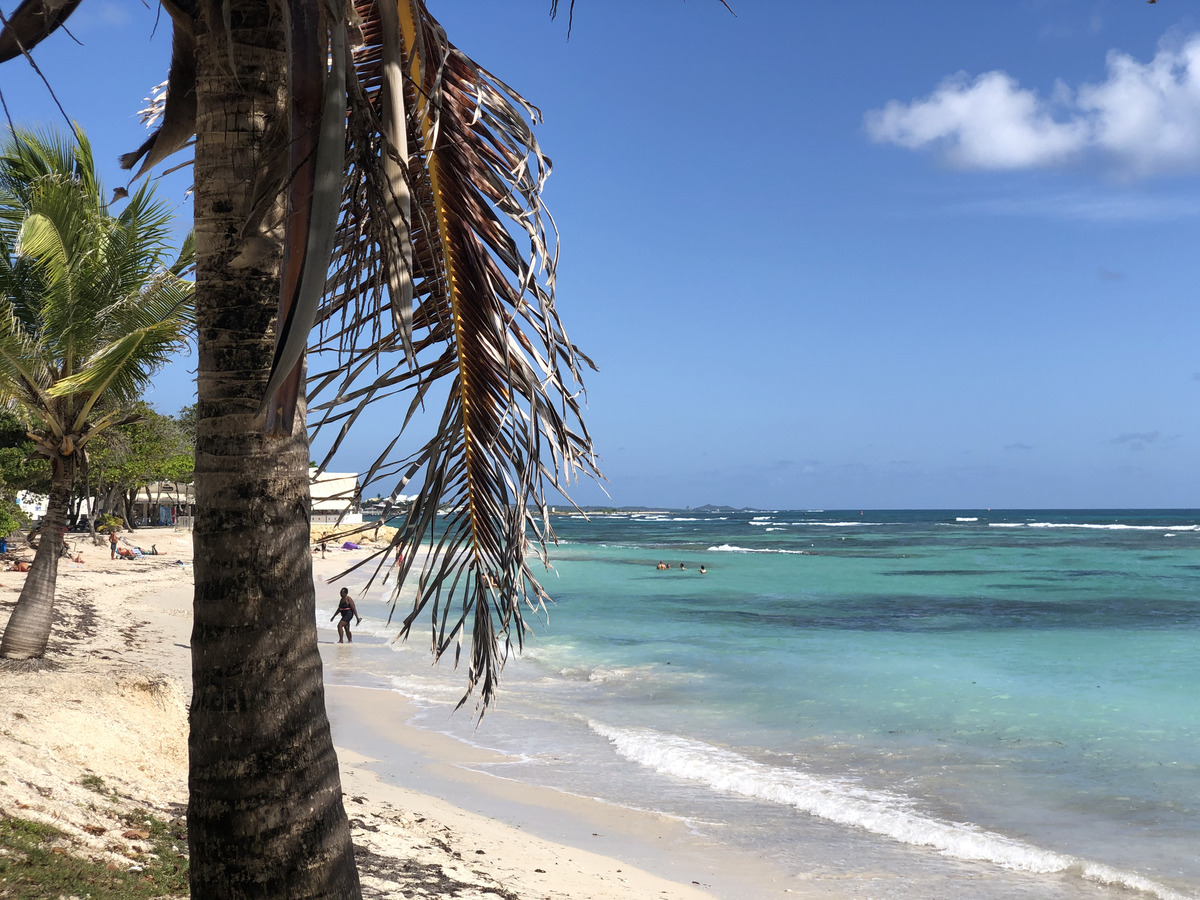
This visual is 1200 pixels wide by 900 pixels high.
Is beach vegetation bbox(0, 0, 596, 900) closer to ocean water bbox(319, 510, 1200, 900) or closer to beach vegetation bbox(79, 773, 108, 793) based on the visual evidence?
ocean water bbox(319, 510, 1200, 900)

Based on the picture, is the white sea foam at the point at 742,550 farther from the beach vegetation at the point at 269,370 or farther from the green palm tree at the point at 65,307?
the beach vegetation at the point at 269,370

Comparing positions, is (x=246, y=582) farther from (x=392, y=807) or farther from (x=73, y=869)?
(x=392, y=807)

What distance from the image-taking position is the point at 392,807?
23.0ft

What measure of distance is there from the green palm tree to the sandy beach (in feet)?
4.88

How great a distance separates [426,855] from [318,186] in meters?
4.98

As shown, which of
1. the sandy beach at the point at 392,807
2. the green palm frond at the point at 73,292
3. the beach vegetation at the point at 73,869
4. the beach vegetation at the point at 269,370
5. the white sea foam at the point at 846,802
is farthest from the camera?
the green palm frond at the point at 73,292

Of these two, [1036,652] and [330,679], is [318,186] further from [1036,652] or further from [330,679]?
[1036,652]

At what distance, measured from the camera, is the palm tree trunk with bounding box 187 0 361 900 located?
2305 millimetres

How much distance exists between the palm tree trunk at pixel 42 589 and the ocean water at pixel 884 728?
433cm

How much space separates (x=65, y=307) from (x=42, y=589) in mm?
2770

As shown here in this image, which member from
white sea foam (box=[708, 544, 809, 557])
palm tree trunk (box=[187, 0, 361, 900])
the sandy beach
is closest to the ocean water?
the sandy beach

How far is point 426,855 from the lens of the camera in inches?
225

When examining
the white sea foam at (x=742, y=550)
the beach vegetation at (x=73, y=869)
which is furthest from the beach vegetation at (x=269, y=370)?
the white sea foam at (x=742, y=550)

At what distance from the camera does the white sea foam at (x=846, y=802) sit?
6.73 meters
